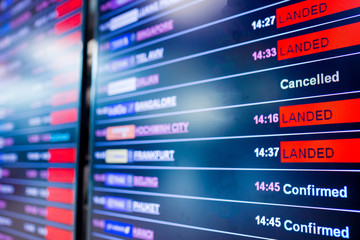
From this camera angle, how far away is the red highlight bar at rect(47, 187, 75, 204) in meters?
1.68

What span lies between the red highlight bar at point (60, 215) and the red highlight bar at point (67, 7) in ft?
3.23

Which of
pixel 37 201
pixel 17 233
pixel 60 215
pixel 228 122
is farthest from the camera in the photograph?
pixel 17 233

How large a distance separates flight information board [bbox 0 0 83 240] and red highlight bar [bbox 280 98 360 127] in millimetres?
1054

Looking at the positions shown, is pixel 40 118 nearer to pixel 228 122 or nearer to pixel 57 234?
pixel 57 234

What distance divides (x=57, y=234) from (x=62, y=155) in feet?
1.25

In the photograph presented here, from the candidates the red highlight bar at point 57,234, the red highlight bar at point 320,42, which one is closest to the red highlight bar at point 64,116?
the red highlight bar at point 57,234

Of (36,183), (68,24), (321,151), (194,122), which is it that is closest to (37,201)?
(36,183)

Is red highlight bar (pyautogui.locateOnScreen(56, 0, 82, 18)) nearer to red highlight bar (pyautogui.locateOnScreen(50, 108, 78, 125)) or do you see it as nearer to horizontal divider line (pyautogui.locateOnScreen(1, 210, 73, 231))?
red highlight bar (pyautogui.locateOnScreen(50, 108, 78, 125))

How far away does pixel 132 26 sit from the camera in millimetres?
1491

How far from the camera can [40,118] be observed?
1911 millimetres

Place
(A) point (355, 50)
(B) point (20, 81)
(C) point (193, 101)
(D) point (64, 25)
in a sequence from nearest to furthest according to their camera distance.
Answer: (A) point (355, 50)
(C) point (193, 101)
(D) point (64, 25)
(B) point (20, 81)

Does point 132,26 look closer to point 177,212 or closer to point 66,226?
point 177,212

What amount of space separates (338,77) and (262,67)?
0.22m

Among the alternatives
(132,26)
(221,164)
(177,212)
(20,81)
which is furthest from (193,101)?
(20,81)
